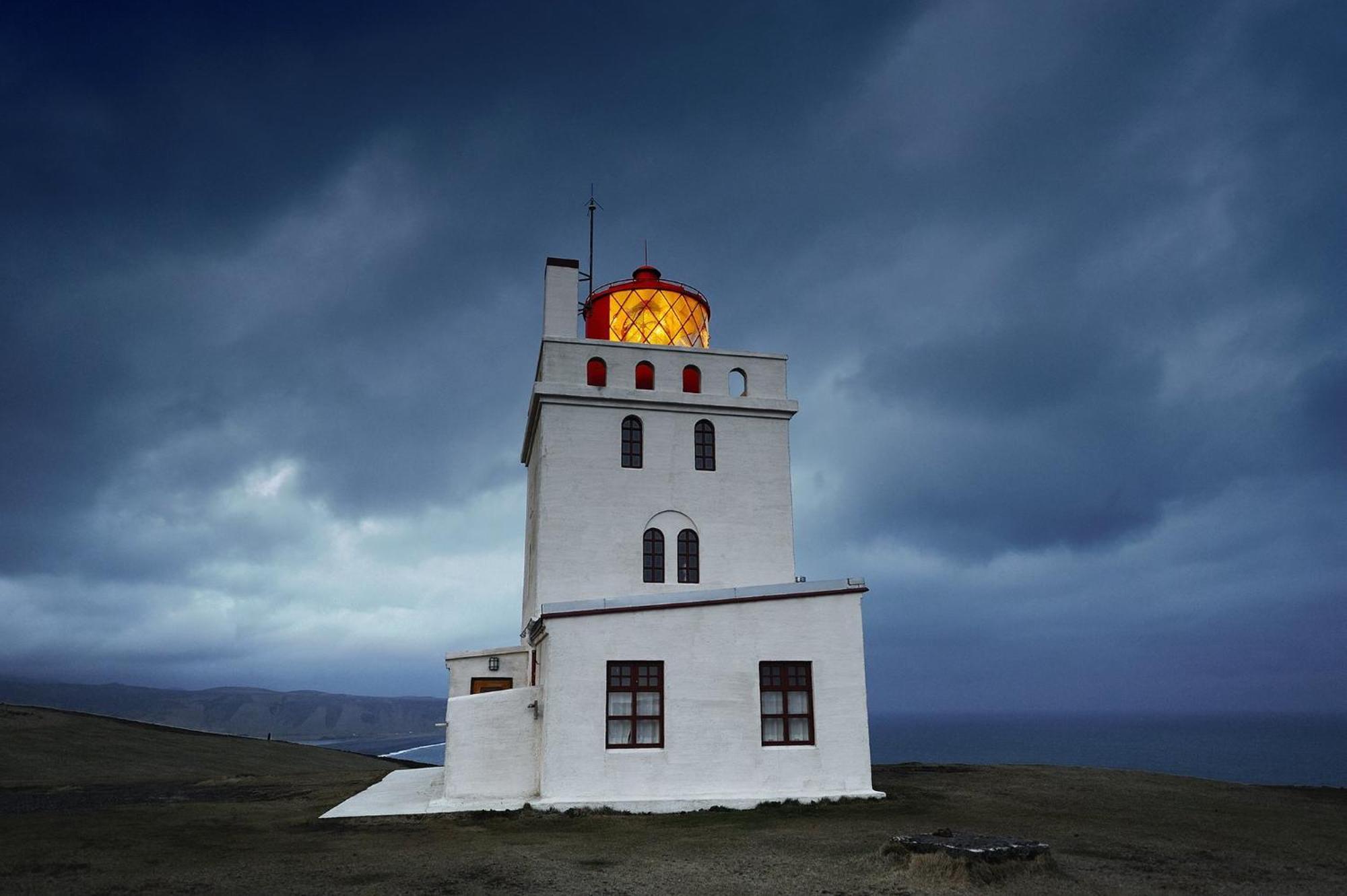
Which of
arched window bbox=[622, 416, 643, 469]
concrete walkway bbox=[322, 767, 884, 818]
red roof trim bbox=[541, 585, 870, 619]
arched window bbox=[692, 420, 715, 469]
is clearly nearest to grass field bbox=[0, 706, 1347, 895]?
concrete walkway bbox=[322, 767, 884, 818]

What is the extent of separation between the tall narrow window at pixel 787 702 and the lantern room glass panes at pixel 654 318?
987cm

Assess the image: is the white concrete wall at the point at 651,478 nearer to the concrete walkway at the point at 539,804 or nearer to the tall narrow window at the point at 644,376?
the tall narrow window at the point at 644,376

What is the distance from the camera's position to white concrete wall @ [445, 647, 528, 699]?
20016 mm

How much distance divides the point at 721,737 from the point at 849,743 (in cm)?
246

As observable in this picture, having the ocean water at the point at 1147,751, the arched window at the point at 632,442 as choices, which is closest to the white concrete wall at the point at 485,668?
the arched window at the point at 632,442

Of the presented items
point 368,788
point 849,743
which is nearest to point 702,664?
point 849,743

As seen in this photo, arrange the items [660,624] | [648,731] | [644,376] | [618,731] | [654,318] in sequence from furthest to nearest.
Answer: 1. [654,318]
2. [644,376]
3. [660,624]
4. [648,731]
5. [618,731]

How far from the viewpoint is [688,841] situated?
11656 millimetres

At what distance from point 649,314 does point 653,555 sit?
709 cm

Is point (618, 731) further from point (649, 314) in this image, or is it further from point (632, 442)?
point (649, 314)

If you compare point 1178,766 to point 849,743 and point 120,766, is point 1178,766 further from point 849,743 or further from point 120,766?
point 120,766

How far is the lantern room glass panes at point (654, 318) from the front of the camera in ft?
75.5

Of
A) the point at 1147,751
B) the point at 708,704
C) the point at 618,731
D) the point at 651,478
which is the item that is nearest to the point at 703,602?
the point at 708,704

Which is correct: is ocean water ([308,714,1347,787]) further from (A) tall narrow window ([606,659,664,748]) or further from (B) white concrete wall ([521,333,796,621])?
(A) tall narrow window ([606,659,664,748])
